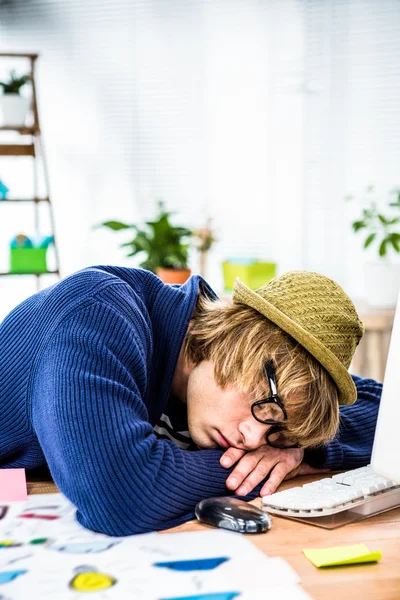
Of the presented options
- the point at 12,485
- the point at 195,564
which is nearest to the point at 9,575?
the point at 195,564

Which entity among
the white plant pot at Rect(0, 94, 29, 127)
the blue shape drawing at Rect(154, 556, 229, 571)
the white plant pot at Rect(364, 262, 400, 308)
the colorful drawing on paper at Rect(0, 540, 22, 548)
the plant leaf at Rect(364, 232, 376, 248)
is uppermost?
the white plant pot at Rect(0, 94, 29, 127)

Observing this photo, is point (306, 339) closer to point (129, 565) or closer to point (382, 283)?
point (129, 565)

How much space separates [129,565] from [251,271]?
2.73 m

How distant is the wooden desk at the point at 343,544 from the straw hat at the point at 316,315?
213 mm

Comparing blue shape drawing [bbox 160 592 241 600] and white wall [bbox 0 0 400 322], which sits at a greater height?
white wall [bbox 0 0 400 322]

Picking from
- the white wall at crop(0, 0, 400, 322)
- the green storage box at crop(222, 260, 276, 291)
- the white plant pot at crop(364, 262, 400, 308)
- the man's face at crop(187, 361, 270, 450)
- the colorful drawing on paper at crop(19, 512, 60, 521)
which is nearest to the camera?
the colorful drawing on paper at crop(19, 512, 60, 521)

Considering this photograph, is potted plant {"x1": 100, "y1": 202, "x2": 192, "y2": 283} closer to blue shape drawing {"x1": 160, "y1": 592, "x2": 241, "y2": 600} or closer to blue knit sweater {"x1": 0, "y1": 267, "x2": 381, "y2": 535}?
blue knit sweater {"x1": 0, "y1": 267, "x2": 381, "y2": 535}

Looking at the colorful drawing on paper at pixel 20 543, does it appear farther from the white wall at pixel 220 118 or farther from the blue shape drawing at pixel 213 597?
the white wall at pixel 220 118

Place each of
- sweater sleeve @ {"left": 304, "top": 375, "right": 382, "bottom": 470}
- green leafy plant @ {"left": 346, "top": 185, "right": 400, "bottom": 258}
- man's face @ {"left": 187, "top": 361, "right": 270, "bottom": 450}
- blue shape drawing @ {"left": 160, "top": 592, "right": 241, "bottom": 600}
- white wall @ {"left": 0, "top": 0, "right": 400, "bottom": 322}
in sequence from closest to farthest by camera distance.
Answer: blue shape drawing @ {"left": 160, "top": 592, "right": 241, "bottom": 600} < man's face @ {"left": 187, "top": 361, "right": 270, "bottom": 450} < sweater sleeve @ {"left": 304, "top": 375, "right": 382, "bottom": 470} < green leafy plant @ {"left": 346, "top": 185, "right": 400, "bottom": 258} < white wall @ {"left": 0, "top": 0, "right": 400, "bottom": 322}

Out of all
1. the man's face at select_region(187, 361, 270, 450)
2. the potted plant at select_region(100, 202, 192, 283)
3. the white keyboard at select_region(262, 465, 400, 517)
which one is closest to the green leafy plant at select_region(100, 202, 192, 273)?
the potted plant at select_region(100, 202, 192, 283)

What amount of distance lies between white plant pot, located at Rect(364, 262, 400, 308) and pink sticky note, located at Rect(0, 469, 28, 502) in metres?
2.35

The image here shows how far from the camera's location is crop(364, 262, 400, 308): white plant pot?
10.7 feet

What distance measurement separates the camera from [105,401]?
979 millimetres

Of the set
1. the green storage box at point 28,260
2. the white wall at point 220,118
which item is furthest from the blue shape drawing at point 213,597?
the white wall at point 220,118
